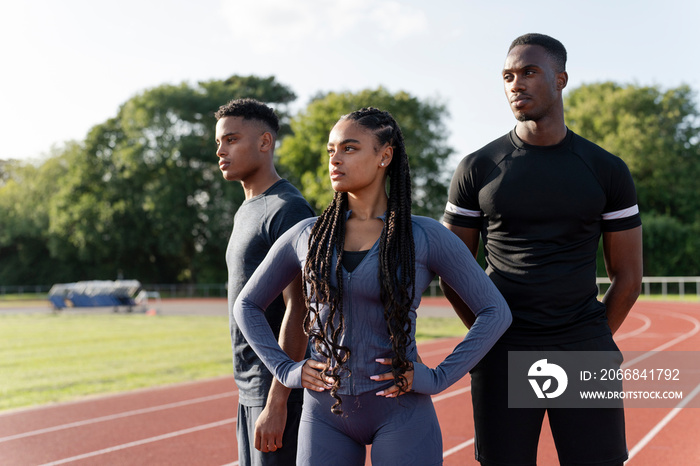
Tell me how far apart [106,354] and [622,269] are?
12.8 metres

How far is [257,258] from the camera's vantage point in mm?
2924

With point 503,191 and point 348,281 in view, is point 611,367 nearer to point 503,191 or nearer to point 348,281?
point 503,191

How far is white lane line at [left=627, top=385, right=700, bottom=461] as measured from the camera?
5995 millimetres

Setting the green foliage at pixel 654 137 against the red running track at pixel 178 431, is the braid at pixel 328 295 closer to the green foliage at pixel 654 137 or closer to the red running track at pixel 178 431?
the red running track at pixel 178 431

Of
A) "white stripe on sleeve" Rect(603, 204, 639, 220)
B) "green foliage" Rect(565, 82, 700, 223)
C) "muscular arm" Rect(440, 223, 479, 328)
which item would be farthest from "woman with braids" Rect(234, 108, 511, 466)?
"green foliage" Rect(565, 82, 700, 223)

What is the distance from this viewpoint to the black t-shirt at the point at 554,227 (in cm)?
249

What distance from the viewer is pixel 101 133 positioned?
43.7 meters

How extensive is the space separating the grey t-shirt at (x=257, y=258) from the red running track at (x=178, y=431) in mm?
3088

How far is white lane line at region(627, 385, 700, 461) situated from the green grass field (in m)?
6.50

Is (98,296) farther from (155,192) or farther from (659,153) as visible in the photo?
(659,153)

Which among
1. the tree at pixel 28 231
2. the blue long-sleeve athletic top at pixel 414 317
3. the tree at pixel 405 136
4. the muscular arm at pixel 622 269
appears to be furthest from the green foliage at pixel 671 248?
the tree at pixel 28 231

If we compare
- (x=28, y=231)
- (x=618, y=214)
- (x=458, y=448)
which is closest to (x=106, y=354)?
(x=458, y=448)

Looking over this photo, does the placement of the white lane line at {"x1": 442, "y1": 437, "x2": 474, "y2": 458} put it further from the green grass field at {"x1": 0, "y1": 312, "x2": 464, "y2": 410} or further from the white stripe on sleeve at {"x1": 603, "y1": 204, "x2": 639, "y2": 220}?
the green grass field at {"x1": 0, "y1": 312, "x2": 464, "y2": 410}

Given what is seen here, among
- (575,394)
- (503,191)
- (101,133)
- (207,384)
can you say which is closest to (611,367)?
(575,394)
